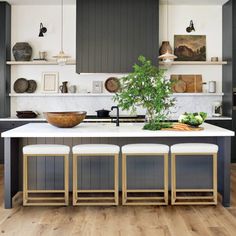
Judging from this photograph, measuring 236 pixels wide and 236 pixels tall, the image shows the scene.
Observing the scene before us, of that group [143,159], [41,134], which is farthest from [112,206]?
[41,134]

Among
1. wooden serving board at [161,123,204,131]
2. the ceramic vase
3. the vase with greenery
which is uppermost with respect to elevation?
the ceramic vase

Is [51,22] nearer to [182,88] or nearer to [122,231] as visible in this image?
[182,88]

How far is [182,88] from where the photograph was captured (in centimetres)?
706

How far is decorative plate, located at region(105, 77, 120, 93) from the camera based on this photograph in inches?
278

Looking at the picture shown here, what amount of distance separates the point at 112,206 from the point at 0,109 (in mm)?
3632

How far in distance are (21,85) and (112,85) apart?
1696 mm

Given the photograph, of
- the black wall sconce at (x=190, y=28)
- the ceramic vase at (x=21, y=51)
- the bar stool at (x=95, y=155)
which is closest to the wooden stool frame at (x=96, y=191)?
the bar stool at (x=95, y=155)

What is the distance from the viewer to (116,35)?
21.6 ft

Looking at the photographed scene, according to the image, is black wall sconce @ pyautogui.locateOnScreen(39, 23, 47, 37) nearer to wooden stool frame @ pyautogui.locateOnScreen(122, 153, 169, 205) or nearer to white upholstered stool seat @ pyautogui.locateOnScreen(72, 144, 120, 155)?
white upholstered stool seat @ pyautogui.locateOnScreen(72, 144, 120, 155)

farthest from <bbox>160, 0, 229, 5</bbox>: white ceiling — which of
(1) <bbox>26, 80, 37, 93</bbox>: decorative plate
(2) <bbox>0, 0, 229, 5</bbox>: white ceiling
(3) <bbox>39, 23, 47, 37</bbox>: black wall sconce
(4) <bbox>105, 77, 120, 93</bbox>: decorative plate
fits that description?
(1) <bbox>26, 80, 37, 93</bbox>: decorative plate

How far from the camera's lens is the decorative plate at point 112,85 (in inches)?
278

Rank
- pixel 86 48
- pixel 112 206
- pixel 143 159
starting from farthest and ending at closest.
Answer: pixel 86 48 → pixel 143 159 → pixel 112 206

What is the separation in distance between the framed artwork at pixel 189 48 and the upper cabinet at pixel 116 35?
2.17 feet

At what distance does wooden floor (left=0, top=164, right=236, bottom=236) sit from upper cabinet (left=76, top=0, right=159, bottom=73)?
10.6 feet
